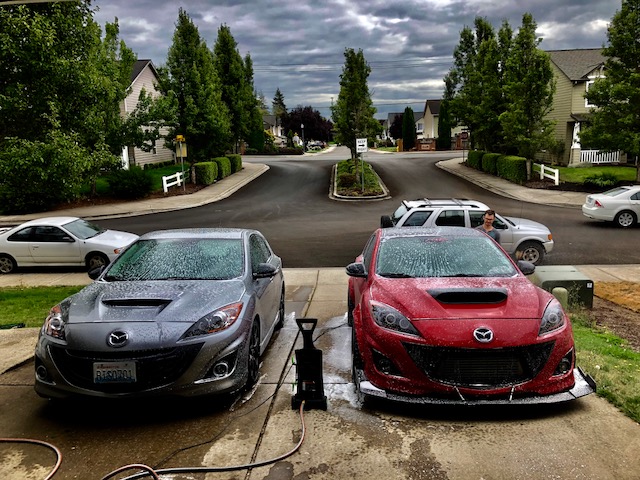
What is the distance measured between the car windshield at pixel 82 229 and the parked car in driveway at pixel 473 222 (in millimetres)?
7308

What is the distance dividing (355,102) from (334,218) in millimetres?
11778

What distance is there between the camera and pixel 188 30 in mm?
32281

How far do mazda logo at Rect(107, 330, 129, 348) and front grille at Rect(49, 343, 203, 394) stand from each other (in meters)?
0.06

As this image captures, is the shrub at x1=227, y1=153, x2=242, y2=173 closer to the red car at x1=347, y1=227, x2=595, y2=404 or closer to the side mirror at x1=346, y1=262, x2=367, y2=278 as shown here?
the side mirror at x1=346, y1=262, x2=367, y2=278

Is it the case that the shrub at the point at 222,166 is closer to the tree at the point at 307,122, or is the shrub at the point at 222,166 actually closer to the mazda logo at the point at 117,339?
the mazda logo at the point at 117,339

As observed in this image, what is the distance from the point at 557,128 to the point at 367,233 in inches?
1027

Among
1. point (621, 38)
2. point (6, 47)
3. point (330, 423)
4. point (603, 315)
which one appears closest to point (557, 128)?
point (621, 38)

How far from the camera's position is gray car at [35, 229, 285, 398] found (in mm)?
4496

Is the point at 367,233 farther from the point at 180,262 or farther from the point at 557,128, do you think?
the point at 557,128

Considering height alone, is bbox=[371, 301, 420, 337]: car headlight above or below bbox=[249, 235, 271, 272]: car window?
below

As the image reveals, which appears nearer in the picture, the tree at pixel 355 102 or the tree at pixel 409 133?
the tree at pixel 355 102

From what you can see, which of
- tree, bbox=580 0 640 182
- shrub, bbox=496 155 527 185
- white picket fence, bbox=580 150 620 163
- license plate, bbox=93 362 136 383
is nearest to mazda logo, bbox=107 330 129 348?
license plate, bbox=93 362 136 383

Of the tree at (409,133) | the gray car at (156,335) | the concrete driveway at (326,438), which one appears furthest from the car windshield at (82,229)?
the tree at (409,133)

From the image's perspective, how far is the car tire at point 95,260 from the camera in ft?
43.8
